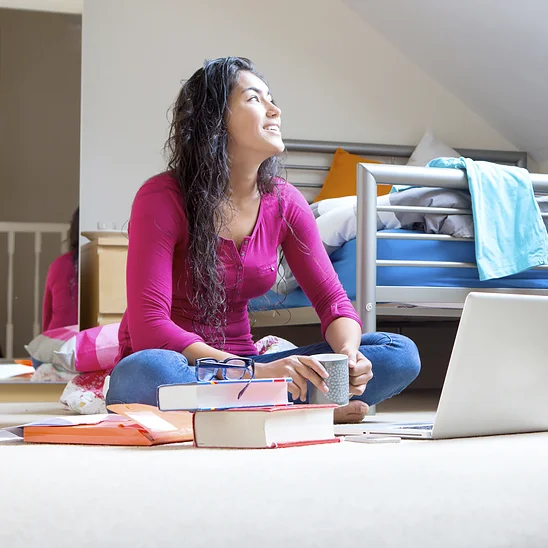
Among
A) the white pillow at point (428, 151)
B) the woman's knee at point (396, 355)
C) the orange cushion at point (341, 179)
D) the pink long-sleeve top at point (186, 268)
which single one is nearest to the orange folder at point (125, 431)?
the pink long-sleeve top at point (186, 268)

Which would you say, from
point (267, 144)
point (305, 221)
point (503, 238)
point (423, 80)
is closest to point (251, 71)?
point (267, 144)

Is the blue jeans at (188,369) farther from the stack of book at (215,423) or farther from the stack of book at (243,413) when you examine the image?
the stack of book at (243,413)

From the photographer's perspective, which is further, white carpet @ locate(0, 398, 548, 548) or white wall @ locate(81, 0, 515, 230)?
white wall @ locate(81, 0, 515, 230)

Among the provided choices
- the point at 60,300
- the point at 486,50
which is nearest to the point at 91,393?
the point at 60,300

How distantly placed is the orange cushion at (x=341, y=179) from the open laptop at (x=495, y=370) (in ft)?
8.32

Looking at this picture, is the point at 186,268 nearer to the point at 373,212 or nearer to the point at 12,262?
the point at 373,212

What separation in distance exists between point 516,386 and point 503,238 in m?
1.22

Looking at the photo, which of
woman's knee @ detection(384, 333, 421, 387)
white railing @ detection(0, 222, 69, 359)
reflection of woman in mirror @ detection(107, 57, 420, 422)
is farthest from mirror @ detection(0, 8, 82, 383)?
woman's knee @ detection(384, 333, 421, 387)

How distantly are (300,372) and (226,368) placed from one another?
148 millimetres

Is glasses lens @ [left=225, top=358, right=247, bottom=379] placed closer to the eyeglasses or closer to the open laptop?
the eyeglasses

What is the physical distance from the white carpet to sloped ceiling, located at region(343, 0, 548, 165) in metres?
2.66

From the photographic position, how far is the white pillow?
12.7 ft

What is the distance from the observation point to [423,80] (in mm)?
4051

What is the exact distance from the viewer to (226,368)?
1.22 meters
